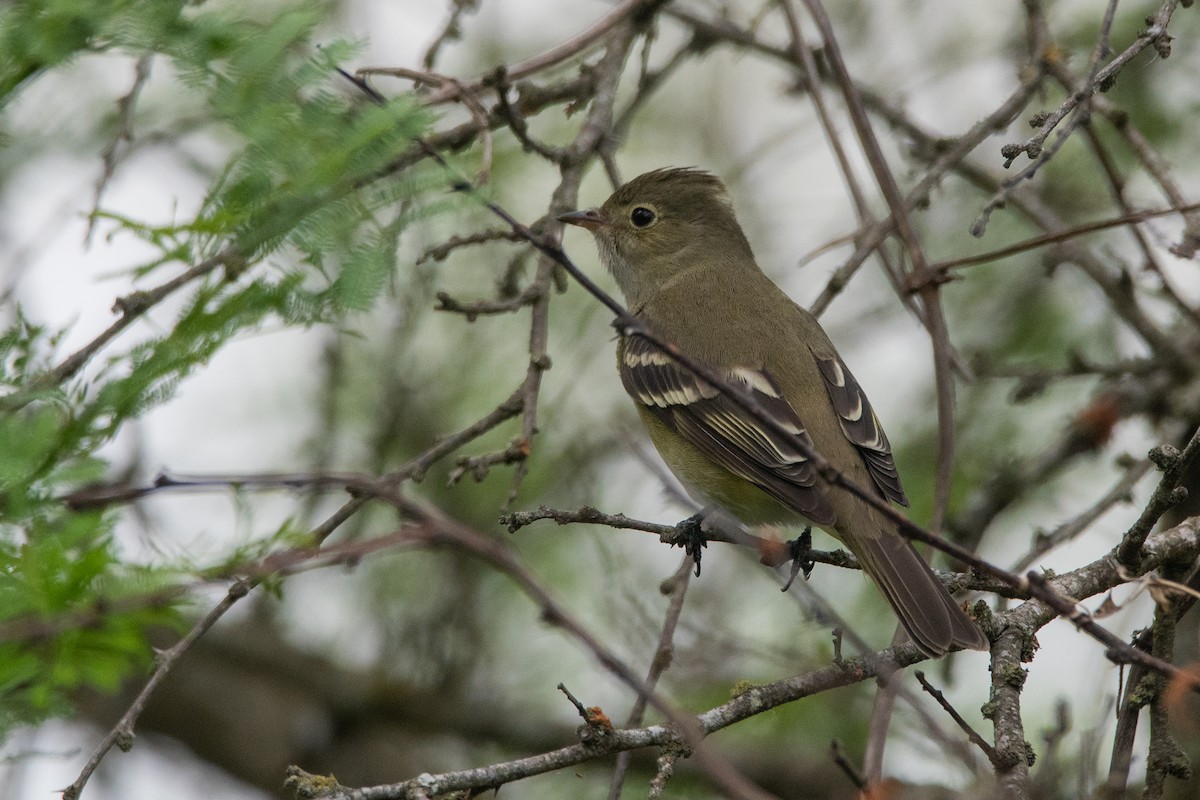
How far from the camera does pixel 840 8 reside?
8.61 m

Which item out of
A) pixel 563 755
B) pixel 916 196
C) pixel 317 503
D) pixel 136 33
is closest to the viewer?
pixel 563 755

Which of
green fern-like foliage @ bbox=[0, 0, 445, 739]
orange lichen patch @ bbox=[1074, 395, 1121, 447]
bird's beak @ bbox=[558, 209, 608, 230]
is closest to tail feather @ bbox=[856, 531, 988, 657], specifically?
orange lichen patch @ bbox=[1074, 395, 1121, 447]

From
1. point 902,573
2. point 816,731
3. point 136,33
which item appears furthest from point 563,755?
point 816,731

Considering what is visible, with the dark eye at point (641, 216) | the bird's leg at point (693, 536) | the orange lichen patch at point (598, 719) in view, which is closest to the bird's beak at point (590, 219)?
the dark eye at point (641, 216)

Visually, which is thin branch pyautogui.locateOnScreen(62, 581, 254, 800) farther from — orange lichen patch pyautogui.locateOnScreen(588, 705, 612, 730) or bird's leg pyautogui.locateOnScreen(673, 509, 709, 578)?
bird's leg pyautogui.locateOnScreen(673, 509, 709, 578)

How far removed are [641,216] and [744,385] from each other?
1.90 m

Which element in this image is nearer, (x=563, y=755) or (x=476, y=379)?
(x=563, y=755)

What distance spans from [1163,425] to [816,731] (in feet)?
8.30

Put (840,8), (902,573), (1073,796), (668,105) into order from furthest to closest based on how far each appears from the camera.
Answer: (668,105) < (840,8) < (1073,796) < (902,573)

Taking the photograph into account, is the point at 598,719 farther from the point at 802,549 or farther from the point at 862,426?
the point at 862,426

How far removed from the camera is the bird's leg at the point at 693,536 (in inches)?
192

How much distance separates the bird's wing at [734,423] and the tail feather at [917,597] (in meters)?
0.24

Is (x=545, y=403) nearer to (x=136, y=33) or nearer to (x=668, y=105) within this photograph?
(x=668, y=105)

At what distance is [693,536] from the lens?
16.6 ft
